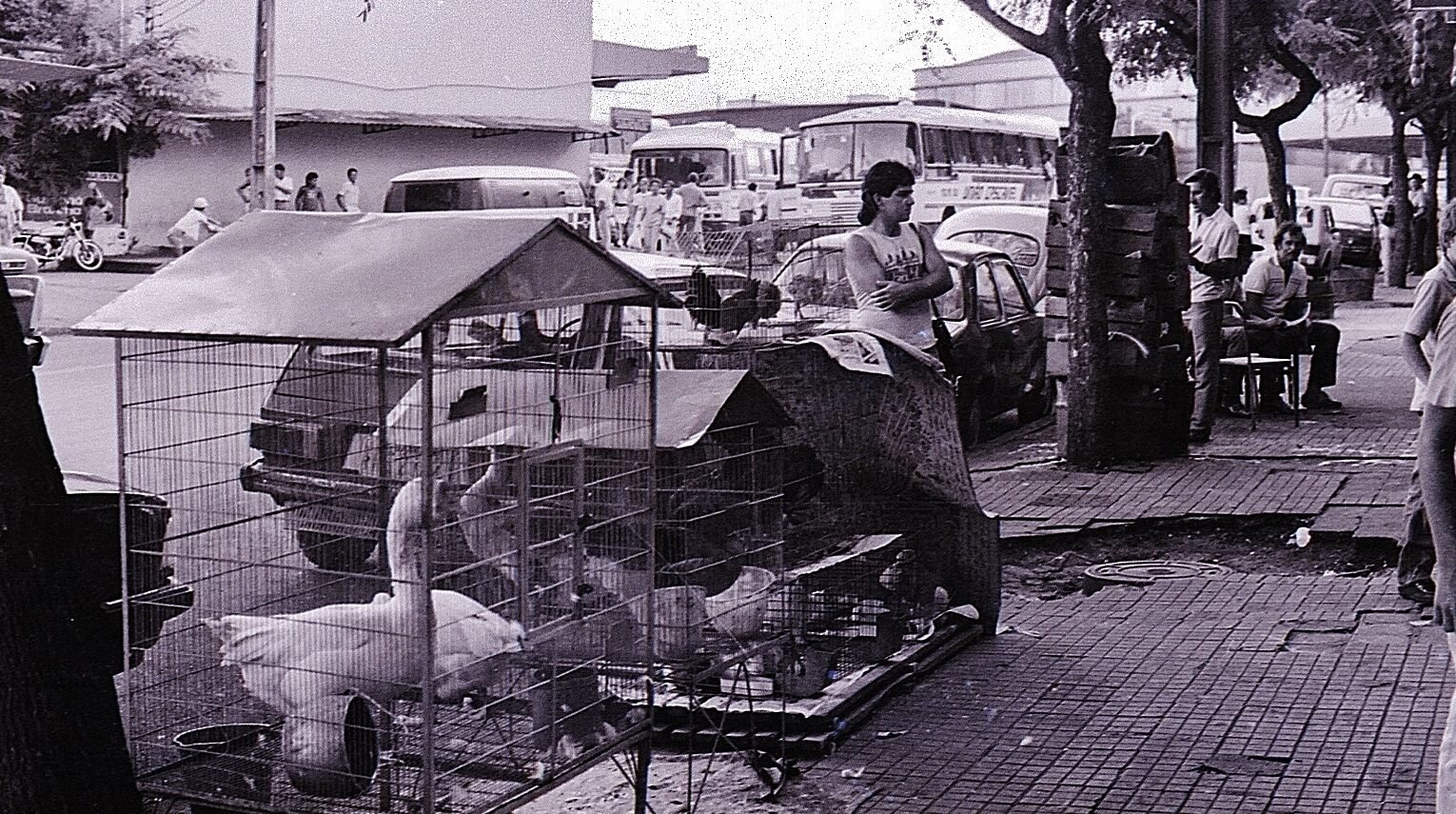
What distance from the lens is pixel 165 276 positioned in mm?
4348

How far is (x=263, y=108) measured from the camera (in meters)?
23.3

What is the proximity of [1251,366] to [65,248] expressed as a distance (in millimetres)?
20908

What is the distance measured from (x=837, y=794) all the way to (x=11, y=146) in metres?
29.6

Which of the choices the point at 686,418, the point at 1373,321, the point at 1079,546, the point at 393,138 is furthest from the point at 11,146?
the point at 686,418

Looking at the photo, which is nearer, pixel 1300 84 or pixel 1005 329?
pixel 1005 329

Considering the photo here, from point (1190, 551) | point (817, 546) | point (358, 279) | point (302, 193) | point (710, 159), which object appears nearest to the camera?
point (358, 279)

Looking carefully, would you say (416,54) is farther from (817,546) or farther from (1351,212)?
(817,546)

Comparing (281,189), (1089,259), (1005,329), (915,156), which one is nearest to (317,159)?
(281,189)

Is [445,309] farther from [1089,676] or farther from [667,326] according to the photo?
[667,326]

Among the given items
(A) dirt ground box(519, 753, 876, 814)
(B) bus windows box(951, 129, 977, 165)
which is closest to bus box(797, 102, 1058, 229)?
(B) bus windows box(951, 129, 977, 165)

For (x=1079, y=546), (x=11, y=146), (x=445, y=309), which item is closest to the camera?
(x=445, y=309)

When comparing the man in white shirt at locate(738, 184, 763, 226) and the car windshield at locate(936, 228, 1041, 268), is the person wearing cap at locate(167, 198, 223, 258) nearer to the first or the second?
the man in white shirt at locate(738, 184, 763, 226)

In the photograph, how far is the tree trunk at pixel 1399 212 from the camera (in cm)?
3173

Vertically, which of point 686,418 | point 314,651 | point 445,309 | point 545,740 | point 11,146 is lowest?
point 545,740
